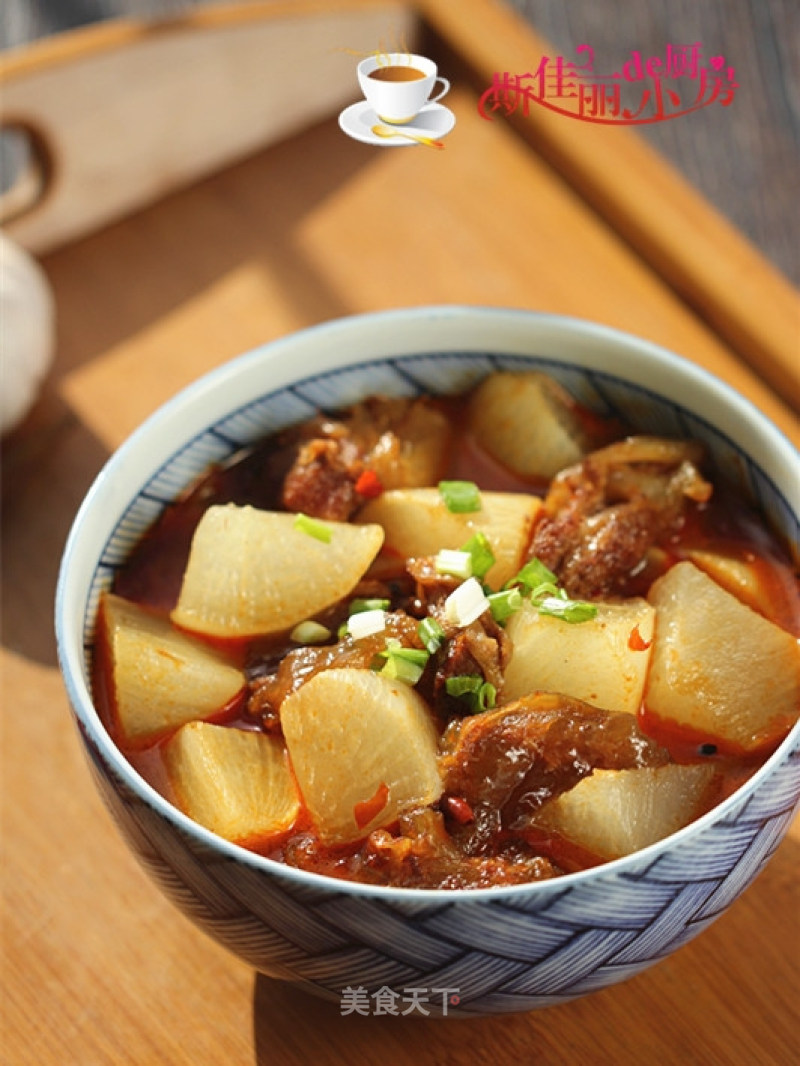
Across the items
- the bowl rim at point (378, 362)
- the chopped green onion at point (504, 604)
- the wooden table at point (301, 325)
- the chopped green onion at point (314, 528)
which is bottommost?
the wooden table at point (301, 325)

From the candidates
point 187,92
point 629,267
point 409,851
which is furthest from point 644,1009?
point 187,92

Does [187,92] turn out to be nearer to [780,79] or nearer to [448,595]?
[448,595]

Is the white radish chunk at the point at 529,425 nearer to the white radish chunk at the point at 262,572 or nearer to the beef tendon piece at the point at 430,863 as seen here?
the white radish chunk at the point at 262,572

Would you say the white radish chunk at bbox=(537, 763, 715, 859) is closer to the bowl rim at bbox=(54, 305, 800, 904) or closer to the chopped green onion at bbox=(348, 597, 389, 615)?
the bowl rim at bbox=(54, 305, 800, 904)

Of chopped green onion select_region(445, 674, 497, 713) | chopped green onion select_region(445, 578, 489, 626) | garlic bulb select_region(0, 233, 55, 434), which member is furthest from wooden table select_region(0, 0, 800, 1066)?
chopped green onion select_region(445, 578, 489, 626)

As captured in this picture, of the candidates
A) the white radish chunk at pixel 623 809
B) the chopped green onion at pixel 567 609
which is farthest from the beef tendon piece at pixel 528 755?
the chopped green onion at pixel 567 609
